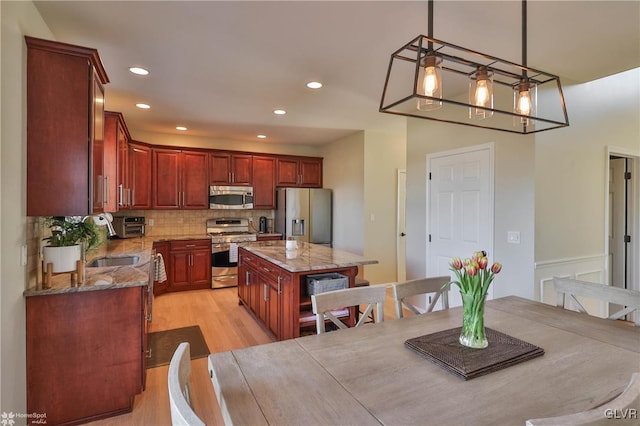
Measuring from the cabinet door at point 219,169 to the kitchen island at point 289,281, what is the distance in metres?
2.44

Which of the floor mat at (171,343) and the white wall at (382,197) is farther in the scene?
the white wall at (382,197)

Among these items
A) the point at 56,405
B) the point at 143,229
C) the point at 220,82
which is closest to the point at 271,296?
the point at 56,405

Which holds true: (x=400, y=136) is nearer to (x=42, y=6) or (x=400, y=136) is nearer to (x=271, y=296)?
(x=271, y=296)

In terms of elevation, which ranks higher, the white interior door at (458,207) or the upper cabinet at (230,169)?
the upper cabinet at (230,169)

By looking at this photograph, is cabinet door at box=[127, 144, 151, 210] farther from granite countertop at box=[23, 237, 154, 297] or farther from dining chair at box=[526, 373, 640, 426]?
dining chair at box=[526, 373, 640, 426]

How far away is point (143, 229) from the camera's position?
5188 millimetres

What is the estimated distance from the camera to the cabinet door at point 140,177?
4723mm

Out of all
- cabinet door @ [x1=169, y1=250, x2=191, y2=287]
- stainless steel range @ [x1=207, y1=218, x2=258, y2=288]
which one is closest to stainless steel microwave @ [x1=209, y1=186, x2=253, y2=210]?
stainless steel range @ [x1=207, y1=218, x2=258, y2=288]

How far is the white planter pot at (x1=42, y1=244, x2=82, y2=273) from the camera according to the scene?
2.00 metres

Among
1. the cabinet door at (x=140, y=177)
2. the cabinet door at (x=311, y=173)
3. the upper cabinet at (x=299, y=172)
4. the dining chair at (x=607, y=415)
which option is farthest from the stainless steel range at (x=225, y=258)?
the dining chair at (x=607, y=415)

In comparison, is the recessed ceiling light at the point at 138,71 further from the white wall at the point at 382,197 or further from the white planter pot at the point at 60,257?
the white wall at the point at 382,197

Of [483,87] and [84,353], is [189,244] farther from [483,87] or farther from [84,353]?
[483,87]

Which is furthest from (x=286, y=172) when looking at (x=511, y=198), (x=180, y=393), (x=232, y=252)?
(x=180, y=393)

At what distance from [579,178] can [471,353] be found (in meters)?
2.78
